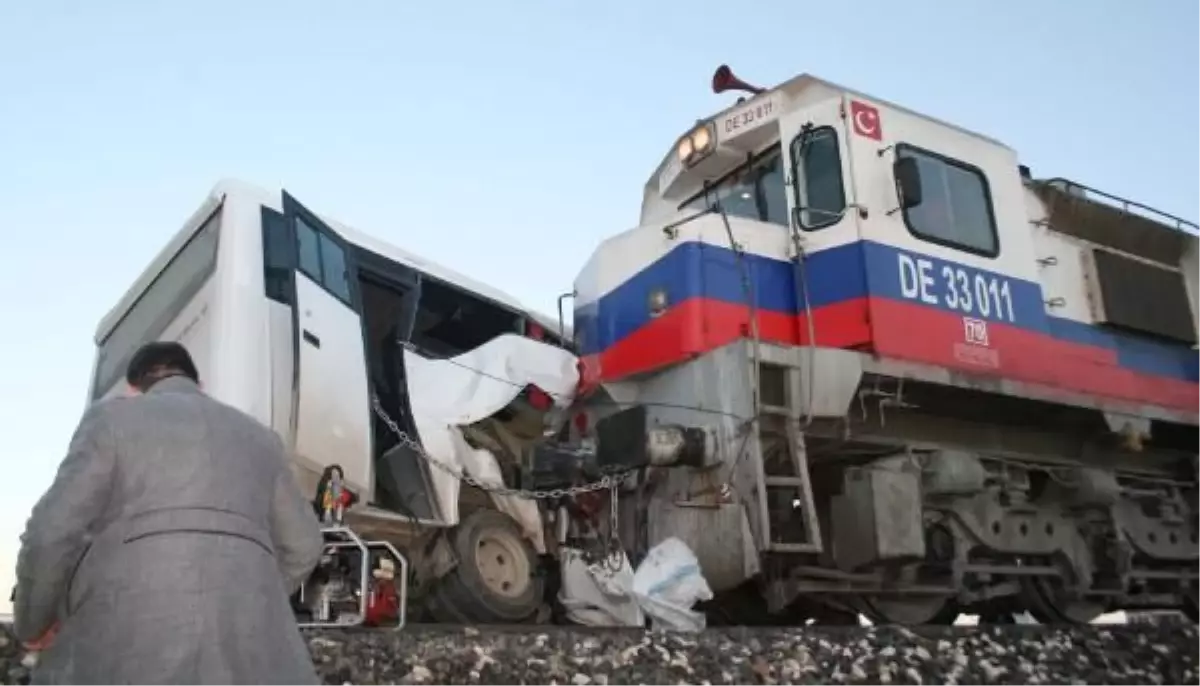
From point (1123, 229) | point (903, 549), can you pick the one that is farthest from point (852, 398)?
point (1123, 229)

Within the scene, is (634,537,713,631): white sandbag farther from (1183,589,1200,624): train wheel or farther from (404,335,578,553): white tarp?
(1183,589,1200,624): train wheel

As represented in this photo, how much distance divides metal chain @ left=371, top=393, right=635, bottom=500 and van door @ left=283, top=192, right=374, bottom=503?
357 mm

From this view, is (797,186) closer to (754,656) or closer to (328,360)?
(328,360)

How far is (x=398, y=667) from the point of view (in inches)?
141

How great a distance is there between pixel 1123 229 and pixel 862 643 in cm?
531

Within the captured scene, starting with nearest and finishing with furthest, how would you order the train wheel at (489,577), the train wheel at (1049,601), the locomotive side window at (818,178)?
the train wheel at (489,577) → the locomotive side window at (818,178) → the train wheel at (1049,601)

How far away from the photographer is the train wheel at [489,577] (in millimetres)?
5922

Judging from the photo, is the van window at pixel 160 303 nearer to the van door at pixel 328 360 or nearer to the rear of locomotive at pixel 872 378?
the van door at pixel 328 360

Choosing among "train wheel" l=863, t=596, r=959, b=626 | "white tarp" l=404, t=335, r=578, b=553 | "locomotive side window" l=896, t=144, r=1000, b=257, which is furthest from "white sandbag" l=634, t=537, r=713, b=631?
"locomotive side window" l=896, t=144, r=1000, b=257

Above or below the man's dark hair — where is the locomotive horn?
above

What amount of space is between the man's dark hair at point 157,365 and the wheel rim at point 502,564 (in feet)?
12.1

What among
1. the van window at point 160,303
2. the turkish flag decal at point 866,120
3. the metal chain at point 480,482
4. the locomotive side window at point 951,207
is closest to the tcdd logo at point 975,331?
the locomotive side window at point 951,207

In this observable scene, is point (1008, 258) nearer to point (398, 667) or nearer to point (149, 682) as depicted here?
point (398, 667)

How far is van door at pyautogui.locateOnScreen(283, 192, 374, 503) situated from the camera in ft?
17.1
